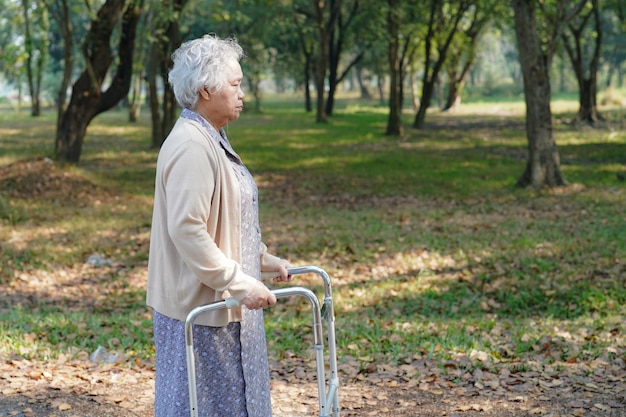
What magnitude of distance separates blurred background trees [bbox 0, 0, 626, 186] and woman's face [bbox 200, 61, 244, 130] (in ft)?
42.5

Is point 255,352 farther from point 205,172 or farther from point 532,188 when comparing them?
point 532,188

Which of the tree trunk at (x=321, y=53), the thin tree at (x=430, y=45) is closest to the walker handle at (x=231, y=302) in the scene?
the thin tree at (x=430, y=45)

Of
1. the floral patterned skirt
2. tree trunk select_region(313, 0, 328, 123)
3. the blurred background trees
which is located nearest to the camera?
the floral patterned skirt

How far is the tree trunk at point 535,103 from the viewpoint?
15680 mm

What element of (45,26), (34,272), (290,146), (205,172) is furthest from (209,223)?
(45,26)

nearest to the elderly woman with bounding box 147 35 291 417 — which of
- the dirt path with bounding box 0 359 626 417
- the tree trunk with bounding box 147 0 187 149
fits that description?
the dirt path with bounding box 0 359 626 417

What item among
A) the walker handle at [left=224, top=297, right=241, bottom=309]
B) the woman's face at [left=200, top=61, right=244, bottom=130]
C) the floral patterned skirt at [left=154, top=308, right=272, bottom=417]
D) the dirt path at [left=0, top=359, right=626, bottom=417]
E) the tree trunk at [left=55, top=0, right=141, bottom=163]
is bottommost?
the dirt path at [left=0, top=359, right=626, bottom=417]

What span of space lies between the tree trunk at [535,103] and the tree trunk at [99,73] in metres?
7.85

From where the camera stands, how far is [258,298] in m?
3.43

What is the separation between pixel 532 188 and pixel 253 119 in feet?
86.6

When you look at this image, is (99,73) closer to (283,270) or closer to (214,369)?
(283,270)

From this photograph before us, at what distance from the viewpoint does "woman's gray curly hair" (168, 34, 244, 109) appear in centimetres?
351

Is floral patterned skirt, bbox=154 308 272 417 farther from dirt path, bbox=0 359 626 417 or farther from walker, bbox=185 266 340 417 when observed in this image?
dirt path, bbox=0 359 626 417

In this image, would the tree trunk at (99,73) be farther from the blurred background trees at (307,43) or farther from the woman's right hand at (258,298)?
the woman's right hand at (258,298)
